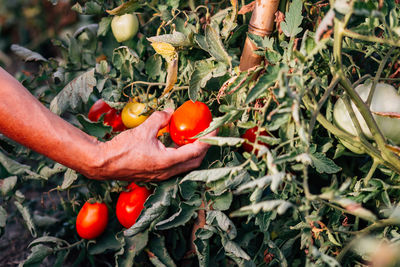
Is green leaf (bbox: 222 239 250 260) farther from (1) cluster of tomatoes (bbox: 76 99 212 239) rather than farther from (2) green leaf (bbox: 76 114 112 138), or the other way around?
(2) green leaf (bbox: 76 114 112 138)

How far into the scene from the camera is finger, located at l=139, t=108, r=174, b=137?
91 centimetres

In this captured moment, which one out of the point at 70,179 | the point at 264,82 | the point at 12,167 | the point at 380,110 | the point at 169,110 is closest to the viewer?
the point at 264,82

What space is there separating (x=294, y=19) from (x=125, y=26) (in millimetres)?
526

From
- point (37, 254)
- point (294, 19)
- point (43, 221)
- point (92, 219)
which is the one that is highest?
point (294, 19)

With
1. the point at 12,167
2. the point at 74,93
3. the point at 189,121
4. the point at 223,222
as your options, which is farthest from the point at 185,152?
the point at 12,167

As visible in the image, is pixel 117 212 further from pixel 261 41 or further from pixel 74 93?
pixel 261 41

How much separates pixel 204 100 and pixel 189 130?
0.17m

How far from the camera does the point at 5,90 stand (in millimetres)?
866

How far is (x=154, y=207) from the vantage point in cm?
91

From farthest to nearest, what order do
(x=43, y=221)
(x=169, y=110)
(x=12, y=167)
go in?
(x=43, y=221), (x=12, y=167), (x=169, y=110)

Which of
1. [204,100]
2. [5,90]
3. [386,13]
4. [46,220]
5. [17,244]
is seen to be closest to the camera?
[386,13]

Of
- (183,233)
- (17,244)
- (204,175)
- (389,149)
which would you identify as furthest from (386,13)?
(17,244)

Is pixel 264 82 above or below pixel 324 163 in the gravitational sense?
above

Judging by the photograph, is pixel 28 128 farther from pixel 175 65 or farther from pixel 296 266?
pixel 296 266
